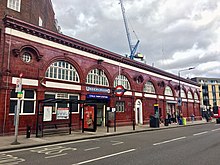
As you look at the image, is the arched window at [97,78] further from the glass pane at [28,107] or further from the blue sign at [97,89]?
the glass pane at [28,107]

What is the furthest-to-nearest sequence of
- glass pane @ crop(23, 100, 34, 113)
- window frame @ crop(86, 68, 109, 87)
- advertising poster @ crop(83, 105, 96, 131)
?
window frame @ crop(86, 68, 109, 87)
advertising poster @ crop(83, 105, 96, 131)
glass pane @ crop(23, 100, 34, 113)

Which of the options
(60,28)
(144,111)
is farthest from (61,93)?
(60,28)

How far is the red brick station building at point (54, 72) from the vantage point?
15.1 meters

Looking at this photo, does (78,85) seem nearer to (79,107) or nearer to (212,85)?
(79,107)

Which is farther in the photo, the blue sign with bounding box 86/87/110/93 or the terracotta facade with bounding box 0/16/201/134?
the blue sign with bounding box 86/87/110/93

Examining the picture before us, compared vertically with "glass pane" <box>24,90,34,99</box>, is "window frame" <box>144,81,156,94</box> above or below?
above

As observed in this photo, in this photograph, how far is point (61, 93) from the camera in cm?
1872

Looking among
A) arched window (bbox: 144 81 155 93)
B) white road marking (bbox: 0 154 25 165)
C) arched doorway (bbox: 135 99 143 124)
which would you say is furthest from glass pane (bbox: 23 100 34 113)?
arched window (bbox: 144 81 155 93)

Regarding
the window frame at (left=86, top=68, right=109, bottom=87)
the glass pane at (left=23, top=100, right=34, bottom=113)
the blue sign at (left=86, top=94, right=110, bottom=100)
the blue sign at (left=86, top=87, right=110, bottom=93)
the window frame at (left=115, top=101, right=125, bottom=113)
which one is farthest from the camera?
the window frame at (left=115, top=101, right=125, bottom=113)

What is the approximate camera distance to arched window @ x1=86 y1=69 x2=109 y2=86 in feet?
72.2

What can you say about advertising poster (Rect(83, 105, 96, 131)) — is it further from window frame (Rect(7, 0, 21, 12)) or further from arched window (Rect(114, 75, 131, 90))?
window frame (Rect(7, 0, 21, 12))

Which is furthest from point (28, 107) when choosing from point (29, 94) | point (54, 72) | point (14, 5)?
point (14, 5)

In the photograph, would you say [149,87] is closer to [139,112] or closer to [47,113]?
[139,112]

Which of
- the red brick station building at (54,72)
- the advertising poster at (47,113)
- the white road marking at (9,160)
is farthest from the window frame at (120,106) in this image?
the white road marking at (9,160)
